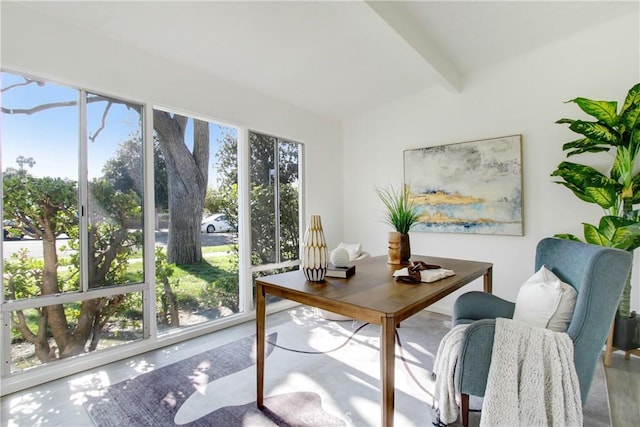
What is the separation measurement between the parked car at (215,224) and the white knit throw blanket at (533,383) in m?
2.64

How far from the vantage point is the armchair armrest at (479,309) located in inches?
76.4

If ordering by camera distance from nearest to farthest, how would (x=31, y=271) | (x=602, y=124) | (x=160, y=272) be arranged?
(x=31, y=271), (x=602, y=124), (x=160, y=272)

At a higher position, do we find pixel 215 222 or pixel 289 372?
pixel 215 222

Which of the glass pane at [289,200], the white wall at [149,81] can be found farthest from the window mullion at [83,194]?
the glass pane at [289,200]

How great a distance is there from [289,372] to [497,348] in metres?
1.48

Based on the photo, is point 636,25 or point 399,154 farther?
point 399,154

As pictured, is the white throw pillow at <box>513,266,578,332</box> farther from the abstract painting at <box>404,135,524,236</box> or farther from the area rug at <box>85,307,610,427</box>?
the abstract painting at <box>404,135,524,236</box>

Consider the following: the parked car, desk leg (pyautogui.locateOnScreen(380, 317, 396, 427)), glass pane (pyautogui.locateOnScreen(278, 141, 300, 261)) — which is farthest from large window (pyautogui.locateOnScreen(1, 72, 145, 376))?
desk leg (pyautogui.locateOnScreen(380, 317, 396, 427))

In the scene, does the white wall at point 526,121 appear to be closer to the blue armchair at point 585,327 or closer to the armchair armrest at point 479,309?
the armchair armrest at point 479,309

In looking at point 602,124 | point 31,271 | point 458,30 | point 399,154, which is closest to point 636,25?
point 602,124

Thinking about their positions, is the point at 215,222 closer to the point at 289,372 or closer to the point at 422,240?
the point at 289,372

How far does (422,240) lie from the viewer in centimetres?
374

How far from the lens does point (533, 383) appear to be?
1.25 meters

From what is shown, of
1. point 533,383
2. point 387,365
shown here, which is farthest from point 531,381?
point 387,365
